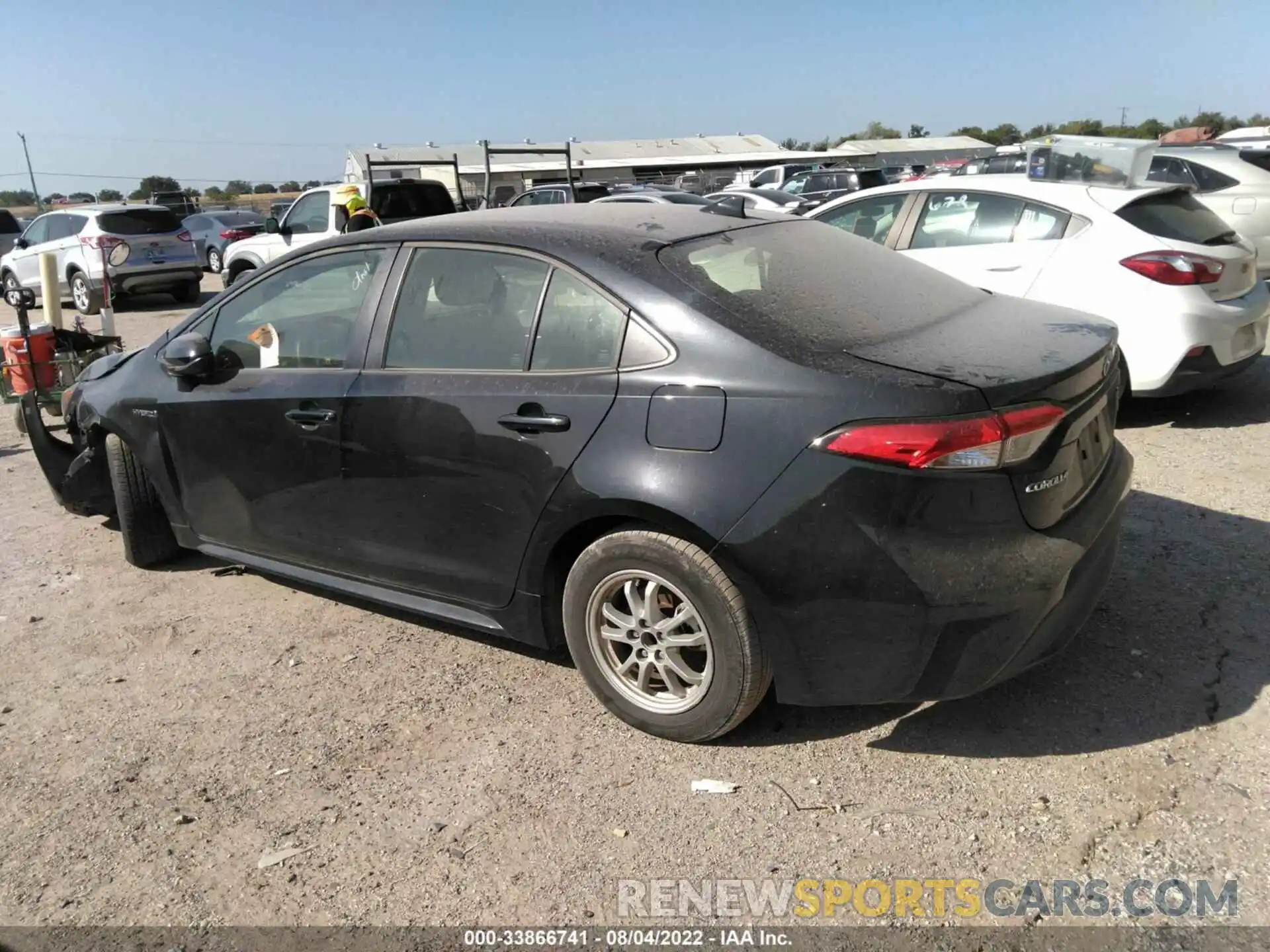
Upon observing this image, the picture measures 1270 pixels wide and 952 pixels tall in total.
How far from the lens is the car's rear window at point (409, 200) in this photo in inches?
→ 535

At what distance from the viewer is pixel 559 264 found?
3256mm

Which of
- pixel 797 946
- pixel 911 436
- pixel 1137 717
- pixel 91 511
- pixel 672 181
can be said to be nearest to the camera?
pixel 797 946

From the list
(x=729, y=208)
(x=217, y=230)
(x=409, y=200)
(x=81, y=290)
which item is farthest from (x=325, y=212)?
(x=729, y=208)

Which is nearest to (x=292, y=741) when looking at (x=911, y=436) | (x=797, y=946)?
(x=797, y=946)

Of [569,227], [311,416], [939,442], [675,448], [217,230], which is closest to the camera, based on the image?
[939,442]

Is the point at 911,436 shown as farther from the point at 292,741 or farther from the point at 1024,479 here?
the point at 292,741

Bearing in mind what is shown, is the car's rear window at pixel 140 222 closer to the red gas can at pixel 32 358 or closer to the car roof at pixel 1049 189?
the red gas can at pixel 32 358

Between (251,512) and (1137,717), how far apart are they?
3.45 metres

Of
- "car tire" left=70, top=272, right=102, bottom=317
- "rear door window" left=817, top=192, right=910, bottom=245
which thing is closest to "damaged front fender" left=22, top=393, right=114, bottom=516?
"rear door window" left=817, top=192, right=910, bottom=245

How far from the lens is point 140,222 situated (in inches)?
626

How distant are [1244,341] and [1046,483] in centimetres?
422

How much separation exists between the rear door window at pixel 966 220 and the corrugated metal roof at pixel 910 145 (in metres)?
65.6

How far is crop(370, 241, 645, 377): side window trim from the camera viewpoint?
10.1ft

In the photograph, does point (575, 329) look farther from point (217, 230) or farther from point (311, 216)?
point (217, 230)
